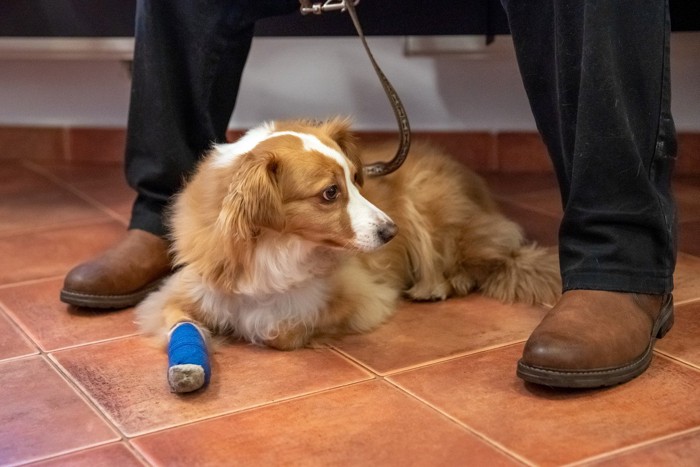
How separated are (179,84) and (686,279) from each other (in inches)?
44.8

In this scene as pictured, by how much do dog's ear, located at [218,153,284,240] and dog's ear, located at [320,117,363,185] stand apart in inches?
9.4

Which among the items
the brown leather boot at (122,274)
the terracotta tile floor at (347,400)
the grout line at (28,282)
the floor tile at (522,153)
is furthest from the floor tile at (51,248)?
the floor tile at (522,153)

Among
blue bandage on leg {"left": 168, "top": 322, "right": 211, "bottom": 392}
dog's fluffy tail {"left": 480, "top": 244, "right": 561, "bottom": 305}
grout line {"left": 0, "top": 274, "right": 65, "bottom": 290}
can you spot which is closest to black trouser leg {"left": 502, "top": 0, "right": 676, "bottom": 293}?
dog's fluffy tail {"left": 480, "top": 244, "right": 561, "bottom": 305}

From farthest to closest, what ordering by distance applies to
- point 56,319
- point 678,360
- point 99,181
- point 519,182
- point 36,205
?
1. point 99,181
2. point 519,182
3. point 36,205
4. point 56,319
5. point 678,360

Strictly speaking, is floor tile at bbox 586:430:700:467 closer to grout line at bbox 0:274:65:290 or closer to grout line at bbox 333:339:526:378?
grout line at bbox 333:339:526:378

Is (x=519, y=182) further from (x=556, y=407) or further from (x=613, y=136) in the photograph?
(x=556, y=407)

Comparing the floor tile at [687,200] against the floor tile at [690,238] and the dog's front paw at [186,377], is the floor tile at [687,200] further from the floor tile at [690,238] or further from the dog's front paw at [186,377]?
the dog's front paw at [186,377]

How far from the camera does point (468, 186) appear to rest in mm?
2168

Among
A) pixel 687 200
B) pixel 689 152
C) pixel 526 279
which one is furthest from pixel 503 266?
pixel 689 152

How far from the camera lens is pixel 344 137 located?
184 cm

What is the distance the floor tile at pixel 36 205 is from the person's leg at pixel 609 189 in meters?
1.50

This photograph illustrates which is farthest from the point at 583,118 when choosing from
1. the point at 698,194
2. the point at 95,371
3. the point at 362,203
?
the point at 698,194

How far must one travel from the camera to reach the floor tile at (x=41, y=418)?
1319 millimetres

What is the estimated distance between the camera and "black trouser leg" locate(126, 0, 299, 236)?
191 cm
